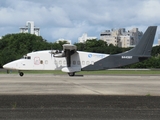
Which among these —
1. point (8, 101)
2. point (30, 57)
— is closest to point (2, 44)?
point (30, 57)

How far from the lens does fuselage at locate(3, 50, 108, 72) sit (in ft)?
132

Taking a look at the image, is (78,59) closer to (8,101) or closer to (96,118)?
(8,101)

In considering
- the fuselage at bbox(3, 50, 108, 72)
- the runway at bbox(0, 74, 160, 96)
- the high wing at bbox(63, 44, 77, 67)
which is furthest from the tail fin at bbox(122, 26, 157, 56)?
the runway at bbox(0, 74, 160, 96)

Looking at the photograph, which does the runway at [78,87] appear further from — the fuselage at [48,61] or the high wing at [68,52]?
the fuselage at [48,61]

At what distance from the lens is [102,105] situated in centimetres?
1252

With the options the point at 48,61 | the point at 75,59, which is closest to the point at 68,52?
the point at 75,59

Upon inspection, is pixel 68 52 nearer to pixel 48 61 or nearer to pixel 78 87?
pixel 48 61

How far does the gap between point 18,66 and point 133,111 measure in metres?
30.5

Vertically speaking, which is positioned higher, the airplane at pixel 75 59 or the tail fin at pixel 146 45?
the tail fin at pixel 146 45

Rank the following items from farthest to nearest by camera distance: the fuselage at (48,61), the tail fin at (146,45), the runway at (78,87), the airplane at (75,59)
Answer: the tail fin at (146,45) → the airplane at (75,59) → the fuselage at (48,61) → the runway at (78,87)

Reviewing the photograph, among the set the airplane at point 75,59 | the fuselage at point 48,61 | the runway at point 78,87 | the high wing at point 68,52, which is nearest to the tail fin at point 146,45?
the airplane at point 75,59

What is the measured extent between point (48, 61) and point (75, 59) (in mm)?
3495

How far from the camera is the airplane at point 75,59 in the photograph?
40.5 metres

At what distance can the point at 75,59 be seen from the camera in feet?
136
